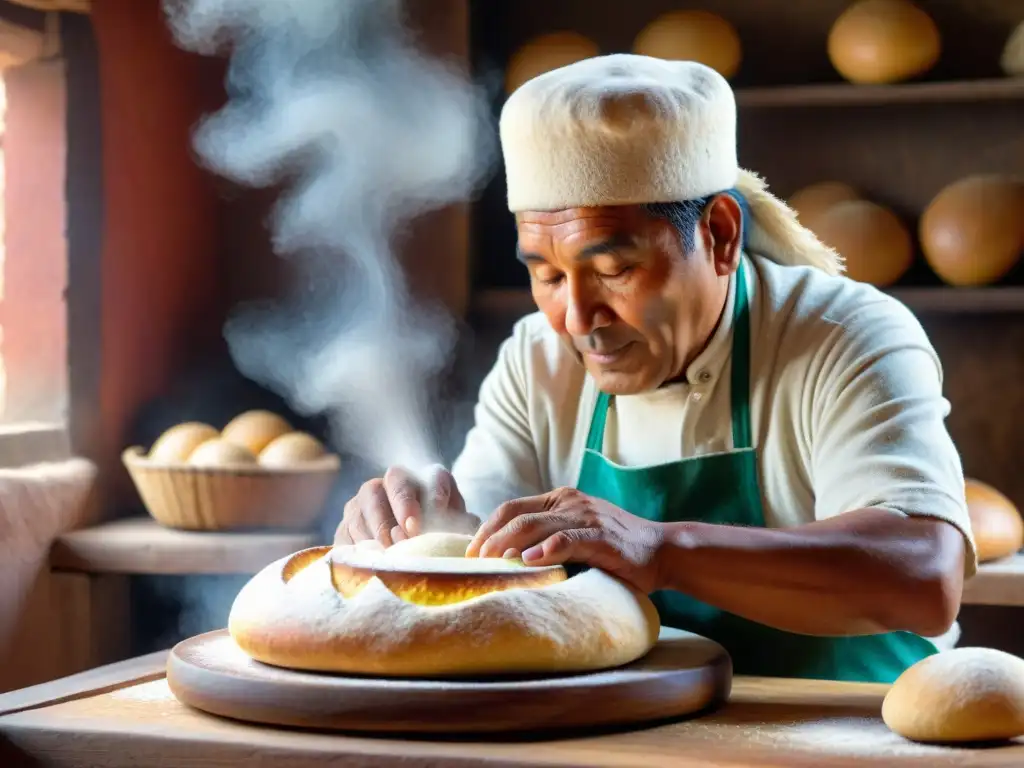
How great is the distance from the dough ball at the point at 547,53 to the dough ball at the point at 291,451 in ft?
3.36

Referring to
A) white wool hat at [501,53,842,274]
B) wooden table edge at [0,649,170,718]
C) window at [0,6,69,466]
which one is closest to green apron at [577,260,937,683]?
white wool hat at [501,53,842,274]

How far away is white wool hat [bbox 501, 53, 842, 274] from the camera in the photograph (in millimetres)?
1744

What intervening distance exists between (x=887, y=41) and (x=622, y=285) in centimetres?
168

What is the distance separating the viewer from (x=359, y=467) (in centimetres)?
334

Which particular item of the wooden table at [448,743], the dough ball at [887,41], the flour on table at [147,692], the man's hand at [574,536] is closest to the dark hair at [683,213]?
the man's hand at [574,536]

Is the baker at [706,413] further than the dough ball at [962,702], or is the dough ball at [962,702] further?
the baker at [706,413]

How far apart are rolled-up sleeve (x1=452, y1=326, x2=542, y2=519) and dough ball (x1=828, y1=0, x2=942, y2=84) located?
1.42 metres

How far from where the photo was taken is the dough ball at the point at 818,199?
10.7ft

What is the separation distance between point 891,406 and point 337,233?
1.85 m

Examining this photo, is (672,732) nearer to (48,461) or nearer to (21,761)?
(21,761)

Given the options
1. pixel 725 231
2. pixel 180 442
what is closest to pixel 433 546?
pixel 725 231

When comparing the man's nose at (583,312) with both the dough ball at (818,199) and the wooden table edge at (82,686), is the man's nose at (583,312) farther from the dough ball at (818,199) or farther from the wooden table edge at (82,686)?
the dough ball at (818,199)

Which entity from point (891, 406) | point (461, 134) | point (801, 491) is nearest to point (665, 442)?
point (801, 491)

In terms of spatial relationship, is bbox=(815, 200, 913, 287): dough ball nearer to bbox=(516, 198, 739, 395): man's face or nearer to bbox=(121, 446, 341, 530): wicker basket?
bbox=(121, 446, 341, 530): wicker basket
